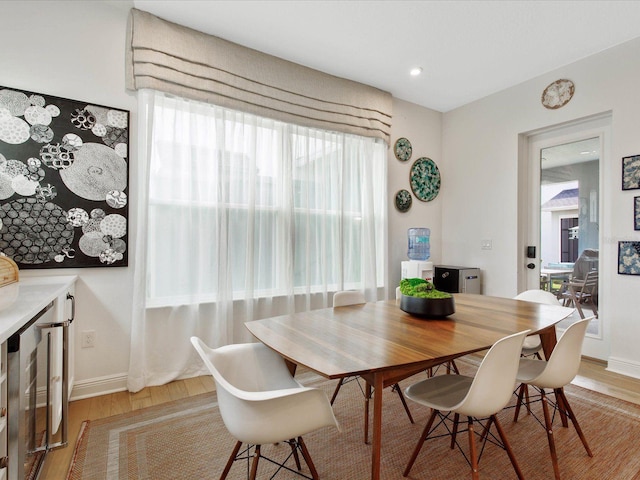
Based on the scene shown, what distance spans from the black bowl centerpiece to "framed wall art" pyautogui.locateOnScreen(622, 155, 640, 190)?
7.25 ft

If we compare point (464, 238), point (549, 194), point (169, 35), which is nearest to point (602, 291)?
point (549, 194)

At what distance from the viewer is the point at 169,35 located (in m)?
2.48

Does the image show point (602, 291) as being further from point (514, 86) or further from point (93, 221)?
point (93, 221)

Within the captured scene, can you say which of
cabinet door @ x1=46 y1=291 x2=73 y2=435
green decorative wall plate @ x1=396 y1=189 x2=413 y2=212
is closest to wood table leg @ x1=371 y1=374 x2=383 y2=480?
cabinet door @ x1=46 y1=291 x2=73 y2=435

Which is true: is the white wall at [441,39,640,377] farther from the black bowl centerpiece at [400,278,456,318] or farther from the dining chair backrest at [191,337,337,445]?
the dining chair backrest at [191,337,337,445]

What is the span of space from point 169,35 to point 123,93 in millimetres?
567

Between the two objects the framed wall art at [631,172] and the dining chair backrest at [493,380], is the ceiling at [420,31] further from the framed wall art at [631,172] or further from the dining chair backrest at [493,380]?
the dining chair backrest at [493,380]

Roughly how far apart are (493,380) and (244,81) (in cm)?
280

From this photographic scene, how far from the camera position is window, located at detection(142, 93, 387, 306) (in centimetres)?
257

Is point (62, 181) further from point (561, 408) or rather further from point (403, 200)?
point (561, 408)

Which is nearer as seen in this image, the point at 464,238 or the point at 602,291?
the point at 602,291

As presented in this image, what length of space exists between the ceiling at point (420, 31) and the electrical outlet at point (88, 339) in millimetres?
2387

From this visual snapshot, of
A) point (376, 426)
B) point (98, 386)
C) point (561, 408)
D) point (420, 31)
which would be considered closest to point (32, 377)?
point (98, 386)

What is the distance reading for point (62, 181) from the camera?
221cm
